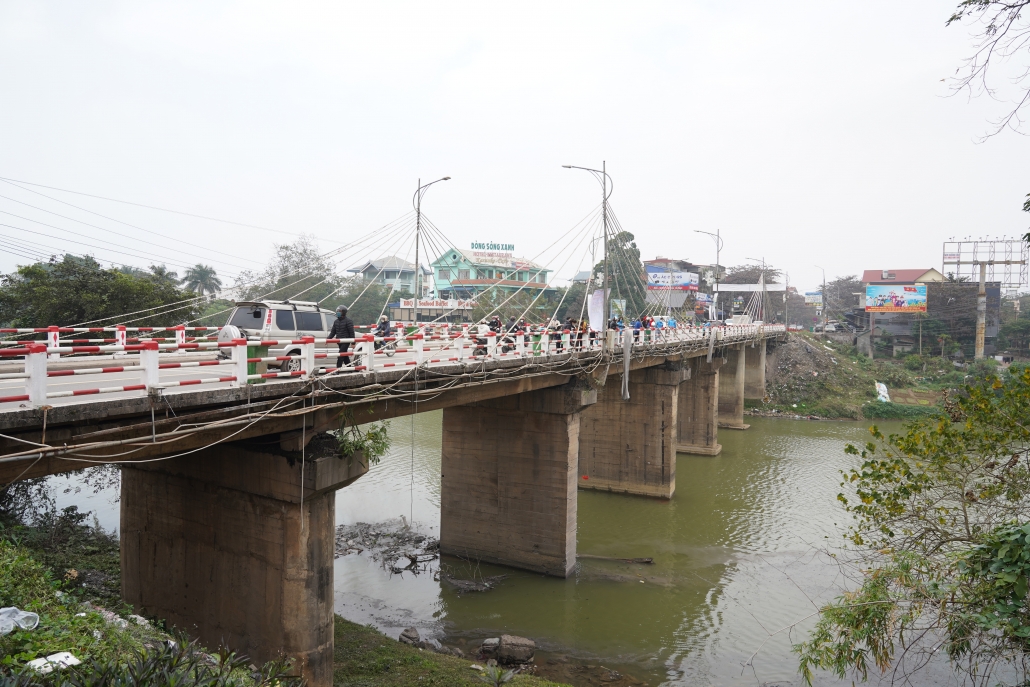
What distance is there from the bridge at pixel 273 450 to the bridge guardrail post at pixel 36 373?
0.02m

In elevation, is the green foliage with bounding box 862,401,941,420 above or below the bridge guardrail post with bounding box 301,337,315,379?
below

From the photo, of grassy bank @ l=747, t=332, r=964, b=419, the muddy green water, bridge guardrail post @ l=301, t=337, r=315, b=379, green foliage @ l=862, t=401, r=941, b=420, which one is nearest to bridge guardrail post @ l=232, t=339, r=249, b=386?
bridge guardrail post @ l=301, t=337, r=315, b=379

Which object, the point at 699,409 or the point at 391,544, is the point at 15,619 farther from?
the point at 699,409

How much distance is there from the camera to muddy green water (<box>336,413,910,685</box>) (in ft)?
48.6

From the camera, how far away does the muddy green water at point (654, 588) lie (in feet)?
48.6

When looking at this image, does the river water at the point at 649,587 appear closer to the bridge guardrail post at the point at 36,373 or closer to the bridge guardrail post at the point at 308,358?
the bridge guardrail post at the point at 308,358

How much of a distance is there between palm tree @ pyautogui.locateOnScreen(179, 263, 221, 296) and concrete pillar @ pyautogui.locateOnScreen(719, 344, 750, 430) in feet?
187

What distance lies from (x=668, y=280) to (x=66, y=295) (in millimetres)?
60038

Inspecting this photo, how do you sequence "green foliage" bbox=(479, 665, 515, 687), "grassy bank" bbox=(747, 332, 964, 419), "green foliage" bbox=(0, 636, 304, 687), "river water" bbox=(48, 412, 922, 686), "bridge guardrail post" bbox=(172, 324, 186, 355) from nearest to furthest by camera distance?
"green foliage" bbox=(0, 636, 304, 687) → "bridge guardrail post" bbox=(172, 324, 186, 355) → "green foliage" bbox=(479, 665, 515, 687) → "river water" bbox=(48, 412, 922, 686) → "grassy bank" bbox=(747, 332, 964, 419)

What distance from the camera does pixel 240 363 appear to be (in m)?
8.84

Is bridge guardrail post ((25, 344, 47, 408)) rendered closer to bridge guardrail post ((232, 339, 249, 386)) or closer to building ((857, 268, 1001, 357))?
bridge guardrail post ((232, 339, 249, 386))

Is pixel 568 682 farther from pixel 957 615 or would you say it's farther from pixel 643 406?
Result: pixel 643 406

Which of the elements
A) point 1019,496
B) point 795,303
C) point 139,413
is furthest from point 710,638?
point 795,303

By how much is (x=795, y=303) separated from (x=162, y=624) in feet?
398
